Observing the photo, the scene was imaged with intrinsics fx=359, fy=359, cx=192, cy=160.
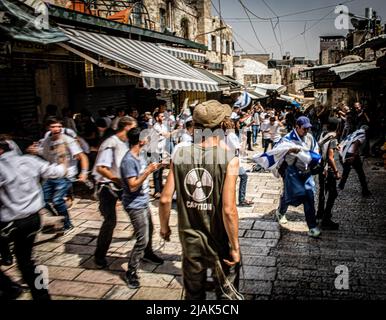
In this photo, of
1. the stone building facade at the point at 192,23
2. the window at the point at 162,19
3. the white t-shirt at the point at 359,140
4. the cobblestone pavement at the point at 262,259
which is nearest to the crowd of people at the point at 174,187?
the cobblestone pavement at the point at 262,259

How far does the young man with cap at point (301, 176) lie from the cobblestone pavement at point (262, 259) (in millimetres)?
389

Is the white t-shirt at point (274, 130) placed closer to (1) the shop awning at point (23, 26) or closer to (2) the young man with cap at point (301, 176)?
(2) the young man with cap at point (301, 176)

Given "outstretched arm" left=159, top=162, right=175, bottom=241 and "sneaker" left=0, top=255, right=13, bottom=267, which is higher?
"outstretched arm" left=159, top=162, right=175, bottom=241

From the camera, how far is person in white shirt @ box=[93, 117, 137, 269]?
14.0 ft

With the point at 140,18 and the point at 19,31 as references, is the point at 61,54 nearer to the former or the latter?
the point at 19,31

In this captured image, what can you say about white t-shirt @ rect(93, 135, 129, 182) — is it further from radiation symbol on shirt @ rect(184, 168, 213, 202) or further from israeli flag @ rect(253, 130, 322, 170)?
israeli flag @ rect(253, 130, 322, 170)

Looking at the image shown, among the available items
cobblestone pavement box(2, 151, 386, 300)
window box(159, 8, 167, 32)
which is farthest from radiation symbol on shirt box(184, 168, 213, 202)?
window box(159, 8, 167, 32)

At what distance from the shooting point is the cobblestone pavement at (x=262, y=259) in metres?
3.81

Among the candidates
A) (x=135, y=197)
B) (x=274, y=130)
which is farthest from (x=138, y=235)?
(x=274, y=130)

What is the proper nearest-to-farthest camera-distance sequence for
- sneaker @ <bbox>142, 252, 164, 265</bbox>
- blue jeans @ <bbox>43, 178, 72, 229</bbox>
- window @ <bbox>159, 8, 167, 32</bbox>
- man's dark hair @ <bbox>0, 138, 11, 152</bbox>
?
1. man's dark hair @ <bbox>0, 138, 11, 152</bbox>
2. sneaker @ <bbox>142, 252, 164, 265</bbox>
3. blue jeans @ <bbox>43, 178, 72, 229</bbox>
4. window @ <bbox>159, 8, 167, 32</bbox>

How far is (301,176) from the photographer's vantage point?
17.4 feet

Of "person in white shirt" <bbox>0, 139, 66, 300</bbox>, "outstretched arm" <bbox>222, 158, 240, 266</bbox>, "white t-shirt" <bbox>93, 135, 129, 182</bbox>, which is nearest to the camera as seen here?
"outstretched arm" <bbox>222, 158, 240, 266</bbox>

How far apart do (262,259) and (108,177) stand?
7.15 ft
